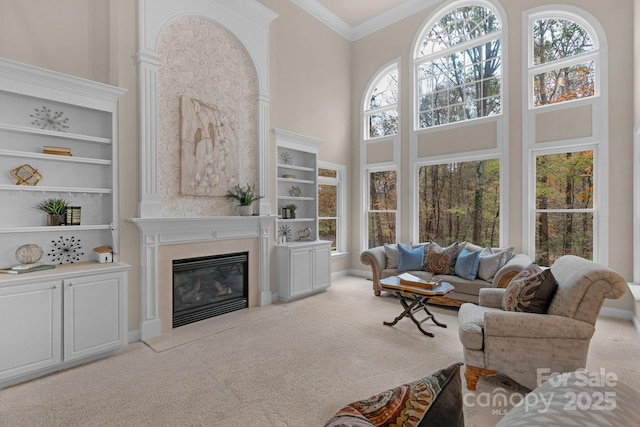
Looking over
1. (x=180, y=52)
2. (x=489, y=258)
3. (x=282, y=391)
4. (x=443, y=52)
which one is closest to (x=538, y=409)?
(x=282, y=391)

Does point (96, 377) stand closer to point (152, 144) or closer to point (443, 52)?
point (152, 144)

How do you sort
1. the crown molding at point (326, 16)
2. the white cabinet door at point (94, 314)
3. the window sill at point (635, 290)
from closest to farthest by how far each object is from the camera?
the white cabinet door at point (94, 314) < the window sill at point (635, 290) < the crown molding at point (326, 16)

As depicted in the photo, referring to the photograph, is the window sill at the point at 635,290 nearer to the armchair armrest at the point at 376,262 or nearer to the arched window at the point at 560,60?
the arched window at the point at 560,60

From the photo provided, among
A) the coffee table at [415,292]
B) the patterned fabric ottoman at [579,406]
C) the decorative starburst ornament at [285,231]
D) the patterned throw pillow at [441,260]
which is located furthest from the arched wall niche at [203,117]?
the patterned fabric ottoman at [579,406]

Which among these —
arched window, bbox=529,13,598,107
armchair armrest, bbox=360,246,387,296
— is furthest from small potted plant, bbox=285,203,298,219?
arched window, bbox=529,13,598,107

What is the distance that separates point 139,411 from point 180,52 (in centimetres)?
372

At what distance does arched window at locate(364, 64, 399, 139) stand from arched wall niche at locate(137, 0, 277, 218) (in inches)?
101

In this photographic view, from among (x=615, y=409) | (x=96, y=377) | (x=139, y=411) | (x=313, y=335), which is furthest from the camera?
(x=313, y=335)

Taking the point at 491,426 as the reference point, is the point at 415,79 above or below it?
above

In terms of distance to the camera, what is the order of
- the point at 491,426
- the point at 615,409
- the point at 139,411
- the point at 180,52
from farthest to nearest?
the point at 180,52 < the point at 139,411 < the point at 491,426 < the point at 615,409

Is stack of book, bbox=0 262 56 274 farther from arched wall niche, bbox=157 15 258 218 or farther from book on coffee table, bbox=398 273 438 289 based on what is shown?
book on coffee table, bbox=398 273 438 289

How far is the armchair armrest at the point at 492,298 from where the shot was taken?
3.07 meters

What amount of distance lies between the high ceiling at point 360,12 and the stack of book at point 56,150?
439cm

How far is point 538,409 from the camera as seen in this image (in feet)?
2.26
